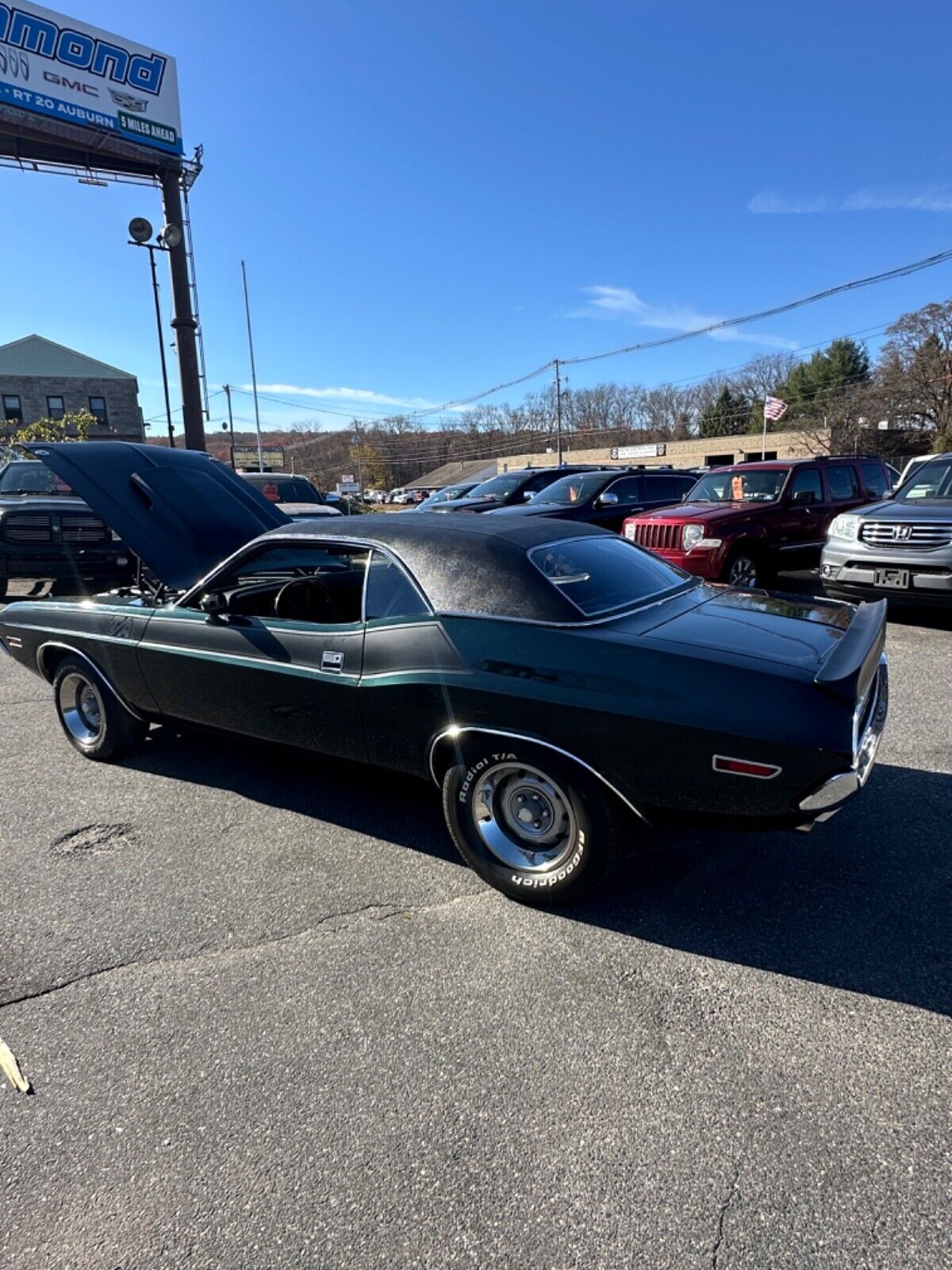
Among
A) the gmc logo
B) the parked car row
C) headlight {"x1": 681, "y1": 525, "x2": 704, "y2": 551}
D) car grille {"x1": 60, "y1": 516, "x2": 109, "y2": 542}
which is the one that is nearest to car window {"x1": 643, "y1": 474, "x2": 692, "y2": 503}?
headlight {"x1": 681, "y1": 525, "x2": 704, "y2": 551}

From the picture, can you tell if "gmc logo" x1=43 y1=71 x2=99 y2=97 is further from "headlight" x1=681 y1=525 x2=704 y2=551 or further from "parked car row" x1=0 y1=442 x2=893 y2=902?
"parked car row" x1=0 y1=442 x2=893 y2=902

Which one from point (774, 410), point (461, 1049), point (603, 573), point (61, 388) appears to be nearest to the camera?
point (461, 1049)

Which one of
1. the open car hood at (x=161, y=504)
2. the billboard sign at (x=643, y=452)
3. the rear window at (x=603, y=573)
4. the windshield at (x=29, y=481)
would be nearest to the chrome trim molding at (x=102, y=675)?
the open car hood at (x=161, y=504)

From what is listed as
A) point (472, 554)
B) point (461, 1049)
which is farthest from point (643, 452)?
point (461, 1049)

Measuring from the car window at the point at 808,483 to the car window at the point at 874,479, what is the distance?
4.07ft

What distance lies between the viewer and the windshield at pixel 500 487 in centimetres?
1374

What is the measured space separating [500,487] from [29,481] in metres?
7.98

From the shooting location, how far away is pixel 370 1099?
6.39 ft

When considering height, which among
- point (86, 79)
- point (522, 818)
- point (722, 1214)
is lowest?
point (722, 1214)

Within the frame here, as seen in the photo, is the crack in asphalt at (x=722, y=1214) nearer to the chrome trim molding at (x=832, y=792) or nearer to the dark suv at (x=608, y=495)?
the chrome trim molding at (x=832, y=792)

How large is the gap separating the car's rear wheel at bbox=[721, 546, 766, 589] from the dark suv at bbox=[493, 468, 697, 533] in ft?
7.15

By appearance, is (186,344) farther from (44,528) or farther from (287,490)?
(44,528)

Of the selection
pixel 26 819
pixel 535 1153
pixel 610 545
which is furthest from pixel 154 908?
pixel 610 545

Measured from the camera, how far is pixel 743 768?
2.30 m
